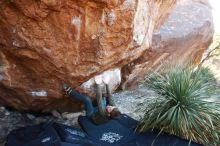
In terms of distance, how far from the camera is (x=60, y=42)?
12.6 feet

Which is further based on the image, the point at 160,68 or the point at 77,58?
the point at 160,68

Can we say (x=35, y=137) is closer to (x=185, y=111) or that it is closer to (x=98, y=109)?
(x=98, y=109)

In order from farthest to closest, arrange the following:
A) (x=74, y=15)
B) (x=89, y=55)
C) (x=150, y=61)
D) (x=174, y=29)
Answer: (x=174, y=29), (x=150, y=61), (x=89, y=55), (x=74, y=15)

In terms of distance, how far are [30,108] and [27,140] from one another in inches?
35.1

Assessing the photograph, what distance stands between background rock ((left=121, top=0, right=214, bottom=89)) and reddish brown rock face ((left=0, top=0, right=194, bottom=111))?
2.68ft

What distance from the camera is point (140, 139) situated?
4.29m

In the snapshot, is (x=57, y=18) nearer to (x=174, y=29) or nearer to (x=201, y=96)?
(x=201, y=96)

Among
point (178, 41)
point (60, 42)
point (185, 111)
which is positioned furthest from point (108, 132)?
point (178, 41)

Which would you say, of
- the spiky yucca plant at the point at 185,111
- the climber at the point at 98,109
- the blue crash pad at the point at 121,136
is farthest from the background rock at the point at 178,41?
the blue crash pad at the point at 121,136

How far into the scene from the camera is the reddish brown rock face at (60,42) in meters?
3.62

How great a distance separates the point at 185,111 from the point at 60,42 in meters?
1.57

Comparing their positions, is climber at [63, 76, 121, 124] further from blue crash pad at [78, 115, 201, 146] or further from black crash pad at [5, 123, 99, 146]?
black crash pad at [5, 123, 99, 146]

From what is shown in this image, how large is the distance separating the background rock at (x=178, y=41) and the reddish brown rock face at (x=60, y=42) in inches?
32.1

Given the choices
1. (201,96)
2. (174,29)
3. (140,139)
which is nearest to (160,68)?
(174,29)
